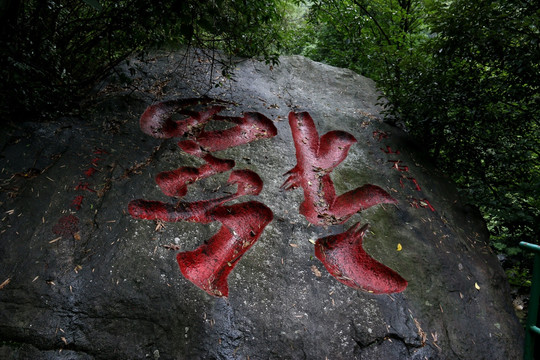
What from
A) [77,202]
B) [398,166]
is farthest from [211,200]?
[398,166]

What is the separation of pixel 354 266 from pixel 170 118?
2437mm

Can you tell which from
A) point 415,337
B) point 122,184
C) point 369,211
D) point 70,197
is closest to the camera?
point 415,337

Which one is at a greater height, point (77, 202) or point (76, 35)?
point (76, 35)

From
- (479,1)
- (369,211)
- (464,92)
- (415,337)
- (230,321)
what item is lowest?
(230,321)

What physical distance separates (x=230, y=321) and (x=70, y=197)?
5.19 ft

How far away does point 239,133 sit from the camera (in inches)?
137

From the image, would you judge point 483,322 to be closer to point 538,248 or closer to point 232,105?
point 538,248

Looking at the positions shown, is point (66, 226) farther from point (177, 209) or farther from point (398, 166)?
point (398, 166)

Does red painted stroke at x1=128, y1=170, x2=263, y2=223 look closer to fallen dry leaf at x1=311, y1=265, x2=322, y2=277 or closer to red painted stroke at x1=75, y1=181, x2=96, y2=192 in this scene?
red painted stroke at x1=75, y1=181, x2=96, y2=192

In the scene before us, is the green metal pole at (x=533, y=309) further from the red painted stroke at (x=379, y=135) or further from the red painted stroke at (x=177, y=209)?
the red painted stroke at (x=379, y=135)

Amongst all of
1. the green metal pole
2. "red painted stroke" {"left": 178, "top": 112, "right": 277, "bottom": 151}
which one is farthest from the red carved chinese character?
the green metal pole

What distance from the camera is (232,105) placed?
3779 mm

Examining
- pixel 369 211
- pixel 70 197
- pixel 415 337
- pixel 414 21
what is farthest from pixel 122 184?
pixel 414 21

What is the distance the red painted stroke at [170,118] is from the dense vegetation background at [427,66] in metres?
0.60
